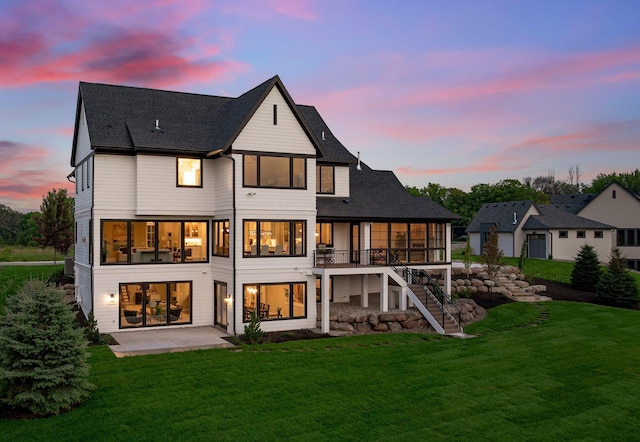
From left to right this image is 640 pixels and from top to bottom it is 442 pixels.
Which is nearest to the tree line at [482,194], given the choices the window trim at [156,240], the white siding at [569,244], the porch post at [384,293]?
the white siding at [569,244]

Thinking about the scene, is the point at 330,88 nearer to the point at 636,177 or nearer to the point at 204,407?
the point at 204,407

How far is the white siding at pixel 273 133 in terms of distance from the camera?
21609 millimetres

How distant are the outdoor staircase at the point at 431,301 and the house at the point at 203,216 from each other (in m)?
0.10

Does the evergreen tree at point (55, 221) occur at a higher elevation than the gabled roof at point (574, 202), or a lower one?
lower

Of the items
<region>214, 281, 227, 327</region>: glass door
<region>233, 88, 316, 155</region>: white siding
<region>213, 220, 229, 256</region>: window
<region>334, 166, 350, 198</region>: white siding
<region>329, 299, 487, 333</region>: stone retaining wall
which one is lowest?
<region>329, 299, 487, 333</region>: stone retaining wall

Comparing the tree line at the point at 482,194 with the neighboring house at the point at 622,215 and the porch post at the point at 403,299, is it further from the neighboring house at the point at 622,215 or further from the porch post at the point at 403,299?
the porch post at the point at 403,299

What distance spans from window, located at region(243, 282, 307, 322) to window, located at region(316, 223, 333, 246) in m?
4.17

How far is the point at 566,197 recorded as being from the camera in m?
61.0

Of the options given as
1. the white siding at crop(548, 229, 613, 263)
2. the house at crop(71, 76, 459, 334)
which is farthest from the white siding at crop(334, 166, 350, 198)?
the white siding at crop(548, 229, 613, 263)

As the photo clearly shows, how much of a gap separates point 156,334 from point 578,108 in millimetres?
31033

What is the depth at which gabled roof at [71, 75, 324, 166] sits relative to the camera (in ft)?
70.3

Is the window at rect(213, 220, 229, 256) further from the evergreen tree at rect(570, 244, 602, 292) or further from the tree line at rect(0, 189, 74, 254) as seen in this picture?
the evergreen tree at rect(570, 244, 602, 292)

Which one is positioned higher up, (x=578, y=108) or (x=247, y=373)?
(x=578, y=108)

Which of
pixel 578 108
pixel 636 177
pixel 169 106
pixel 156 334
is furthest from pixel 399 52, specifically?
pixel 636 177
